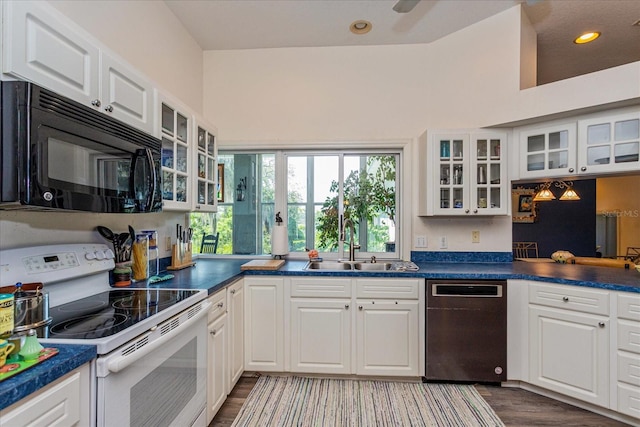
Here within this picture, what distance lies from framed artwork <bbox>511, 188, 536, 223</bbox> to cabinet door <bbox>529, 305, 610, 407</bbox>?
3.91 meters

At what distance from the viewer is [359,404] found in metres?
2.16

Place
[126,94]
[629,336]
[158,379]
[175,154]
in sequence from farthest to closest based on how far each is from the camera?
1. [175,154]
2. [629,336]
3. [126,94]
4. [158,379]

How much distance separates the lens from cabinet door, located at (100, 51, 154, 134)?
1462 millimetres

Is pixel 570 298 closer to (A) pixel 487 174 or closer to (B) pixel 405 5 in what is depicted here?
(A) pixel 487 174

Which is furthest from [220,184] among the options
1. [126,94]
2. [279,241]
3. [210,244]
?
[126,94]

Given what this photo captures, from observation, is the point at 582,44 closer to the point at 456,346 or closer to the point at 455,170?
the point at 455,170

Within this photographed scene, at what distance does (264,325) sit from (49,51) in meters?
2.07

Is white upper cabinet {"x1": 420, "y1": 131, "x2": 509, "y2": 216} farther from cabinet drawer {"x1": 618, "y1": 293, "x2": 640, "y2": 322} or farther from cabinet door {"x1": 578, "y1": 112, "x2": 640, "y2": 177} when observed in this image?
cabinet drawer {"x1": 618, "y1": 293, "x2": 640, "y2": 322}

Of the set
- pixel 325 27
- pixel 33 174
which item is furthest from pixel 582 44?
pixel 33 174

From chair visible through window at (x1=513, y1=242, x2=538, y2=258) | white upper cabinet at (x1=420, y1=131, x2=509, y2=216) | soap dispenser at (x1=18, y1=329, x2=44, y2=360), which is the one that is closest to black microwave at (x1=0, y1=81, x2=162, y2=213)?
soap dispenser at (x1=18, y1=329, x2=44, y2=360)

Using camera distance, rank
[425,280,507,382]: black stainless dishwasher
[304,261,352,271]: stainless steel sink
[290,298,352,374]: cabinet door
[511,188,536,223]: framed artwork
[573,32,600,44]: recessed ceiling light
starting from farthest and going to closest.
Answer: [511,188,536,223]: framed artwork
[304,261,352,271]: stainless steel sink
[573,32,600,44]: recessed ceiling light
[290,298,352,374]: cabinet door
[425,280,507,382]: black stainless dishwasher

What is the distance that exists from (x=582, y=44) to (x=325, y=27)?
2.47 metres

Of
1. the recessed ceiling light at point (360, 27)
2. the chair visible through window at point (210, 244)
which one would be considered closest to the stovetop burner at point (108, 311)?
the chair visible through window at point (210, 244)

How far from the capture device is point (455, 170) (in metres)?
2.73
